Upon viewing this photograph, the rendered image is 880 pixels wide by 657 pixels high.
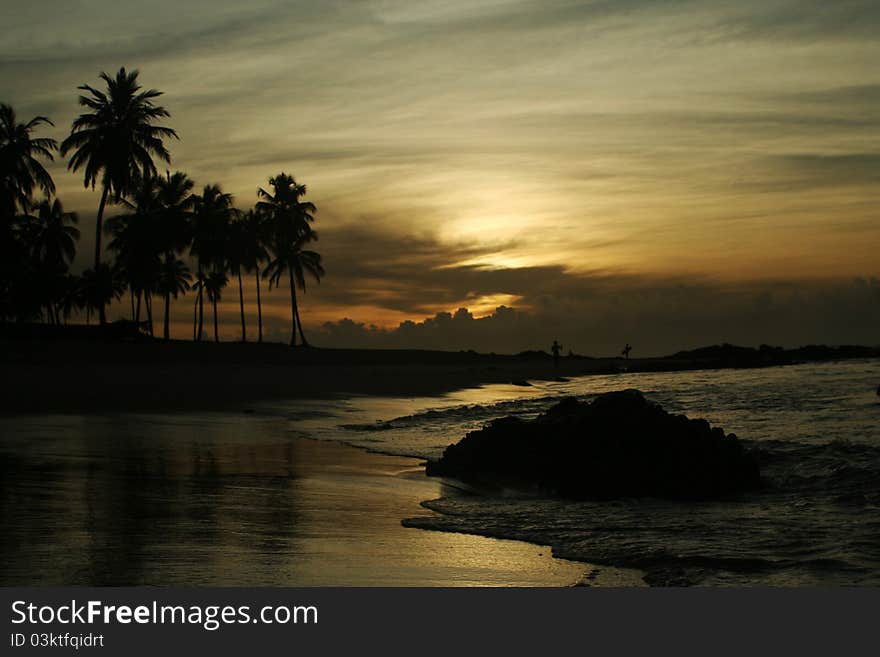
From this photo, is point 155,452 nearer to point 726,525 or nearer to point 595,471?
point 595,471

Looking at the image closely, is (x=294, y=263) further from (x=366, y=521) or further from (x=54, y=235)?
(x=366, y=521)

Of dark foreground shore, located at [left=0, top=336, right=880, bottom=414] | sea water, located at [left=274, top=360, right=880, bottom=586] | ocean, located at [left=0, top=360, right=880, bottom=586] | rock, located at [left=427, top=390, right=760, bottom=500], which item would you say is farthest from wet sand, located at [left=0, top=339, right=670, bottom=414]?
rock, located at [left=427, top=390, right=760, bottom=500]

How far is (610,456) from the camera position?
10133mm

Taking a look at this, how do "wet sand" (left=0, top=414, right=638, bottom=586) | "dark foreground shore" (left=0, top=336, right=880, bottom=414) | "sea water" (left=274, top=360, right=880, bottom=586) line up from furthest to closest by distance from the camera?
"dark foreground shore" (left=0, top=336, right=880, bottom=414)
"sea water" (left=274, top=360, right=880, bottom=586)
"wet sand" (left=0, top=414, right=638, bottom=586)

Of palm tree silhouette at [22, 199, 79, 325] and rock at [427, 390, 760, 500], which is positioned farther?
palm tree silhouette at [22, 199, 79, 325]

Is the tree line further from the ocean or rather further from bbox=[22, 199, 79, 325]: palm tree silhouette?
the ocean

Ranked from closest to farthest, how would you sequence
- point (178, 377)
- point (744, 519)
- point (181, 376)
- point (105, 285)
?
point (744, 519), point (178, 377), point (181, 376), point (105, 285)

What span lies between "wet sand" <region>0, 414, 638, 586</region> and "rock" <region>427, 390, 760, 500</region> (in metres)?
0.84

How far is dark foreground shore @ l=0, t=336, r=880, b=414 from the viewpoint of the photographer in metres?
22.6

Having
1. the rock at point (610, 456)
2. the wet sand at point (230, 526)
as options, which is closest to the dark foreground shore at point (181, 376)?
the wet sand at point (230, 526)

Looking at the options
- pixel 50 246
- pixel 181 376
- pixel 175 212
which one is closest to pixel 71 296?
pixel 50 246

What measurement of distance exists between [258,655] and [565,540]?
3694 millimetres

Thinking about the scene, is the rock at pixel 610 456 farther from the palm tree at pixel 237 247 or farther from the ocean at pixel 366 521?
the palm tree at pixel 237 247

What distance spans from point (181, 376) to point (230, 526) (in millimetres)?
24404
